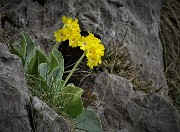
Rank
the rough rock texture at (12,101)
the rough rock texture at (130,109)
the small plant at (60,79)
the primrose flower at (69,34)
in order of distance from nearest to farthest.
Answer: the rough rock texture at (12,101) → the small plant at (60,79) → the primrose flower at (69,34) → the rough rock texture at (130,109)

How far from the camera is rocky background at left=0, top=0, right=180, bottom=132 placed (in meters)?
2.94

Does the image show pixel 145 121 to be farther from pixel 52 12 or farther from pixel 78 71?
pixel 52 12

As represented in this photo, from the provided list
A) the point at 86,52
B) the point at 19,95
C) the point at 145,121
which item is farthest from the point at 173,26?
the point at 19,95

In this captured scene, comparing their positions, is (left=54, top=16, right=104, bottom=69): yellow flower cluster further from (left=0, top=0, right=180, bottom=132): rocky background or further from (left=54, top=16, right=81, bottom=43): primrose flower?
(left=0, top=0, right=180, bottom=132): rocky background

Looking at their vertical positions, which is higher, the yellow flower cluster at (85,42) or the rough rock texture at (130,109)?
the yellow flower cluster at (85,42)

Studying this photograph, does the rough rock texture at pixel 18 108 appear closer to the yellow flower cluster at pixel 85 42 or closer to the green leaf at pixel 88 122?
the green leaf at pixel 88 122

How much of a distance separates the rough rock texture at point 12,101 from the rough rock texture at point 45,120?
6 centimetres

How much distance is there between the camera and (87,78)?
169 inches

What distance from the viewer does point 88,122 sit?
358cm

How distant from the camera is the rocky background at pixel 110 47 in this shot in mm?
2940

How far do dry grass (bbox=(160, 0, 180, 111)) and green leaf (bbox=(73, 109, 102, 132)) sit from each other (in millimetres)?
2524

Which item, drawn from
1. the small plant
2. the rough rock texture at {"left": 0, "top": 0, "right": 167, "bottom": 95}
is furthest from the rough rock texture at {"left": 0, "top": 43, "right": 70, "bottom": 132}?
the rough rock texture at {"left": 0, "top": 0, "right": 167, "bottom": 95}

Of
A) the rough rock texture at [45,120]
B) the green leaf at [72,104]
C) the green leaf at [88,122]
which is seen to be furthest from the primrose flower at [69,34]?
the rough rock texture at [45,120]

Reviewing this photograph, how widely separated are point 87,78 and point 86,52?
→ 0.79 m
